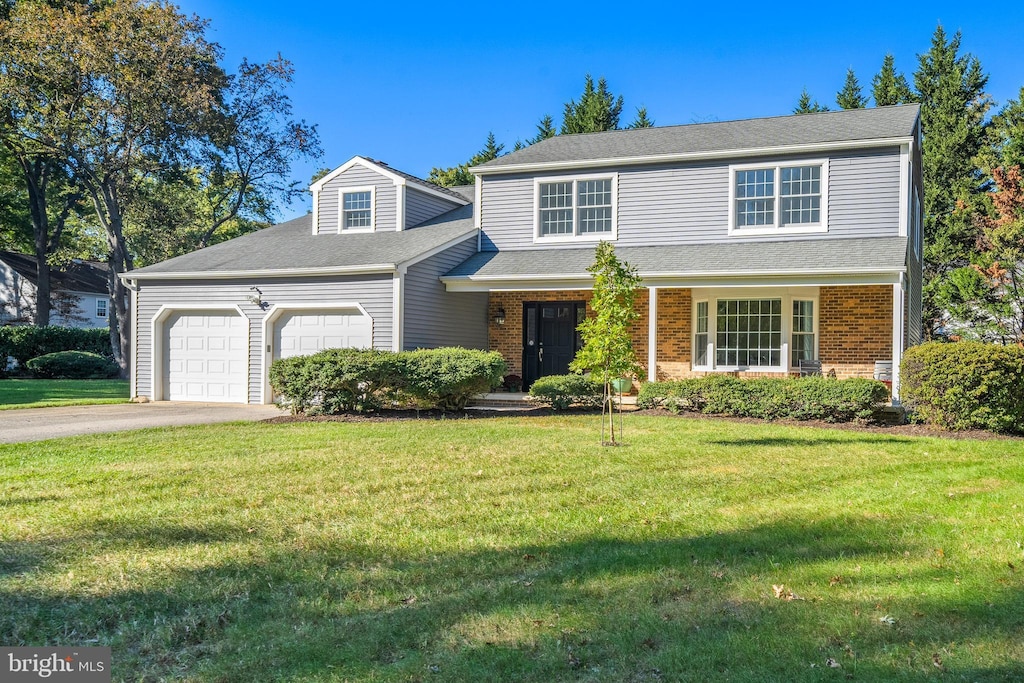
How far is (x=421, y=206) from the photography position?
20.6 m

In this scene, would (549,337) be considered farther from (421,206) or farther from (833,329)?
(833,329)

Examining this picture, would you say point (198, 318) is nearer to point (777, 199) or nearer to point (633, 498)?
point (777, 199)

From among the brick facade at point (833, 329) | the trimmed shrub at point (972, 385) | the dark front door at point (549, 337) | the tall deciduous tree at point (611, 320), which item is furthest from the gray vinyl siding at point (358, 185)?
the trimmed shrub at point (972, 385)

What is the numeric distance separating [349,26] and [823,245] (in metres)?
12.4

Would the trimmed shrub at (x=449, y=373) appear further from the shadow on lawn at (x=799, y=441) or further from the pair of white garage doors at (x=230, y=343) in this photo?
the shadow on lawn at (x=799, y=441)

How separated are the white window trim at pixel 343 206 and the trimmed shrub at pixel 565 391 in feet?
23.4

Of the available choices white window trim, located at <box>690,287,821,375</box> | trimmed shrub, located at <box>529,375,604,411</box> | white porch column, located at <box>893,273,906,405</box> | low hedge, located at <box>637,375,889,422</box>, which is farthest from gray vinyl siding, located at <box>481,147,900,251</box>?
trimmed shrub, located at <box>529,375,604,411</box>

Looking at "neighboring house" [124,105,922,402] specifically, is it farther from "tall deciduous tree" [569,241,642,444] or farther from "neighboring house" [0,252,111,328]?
"neighboring house" [0,252,111,328]

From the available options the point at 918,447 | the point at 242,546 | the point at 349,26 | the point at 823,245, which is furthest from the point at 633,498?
the point at 349,26

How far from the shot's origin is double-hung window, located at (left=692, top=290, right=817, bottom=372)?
55.4ft

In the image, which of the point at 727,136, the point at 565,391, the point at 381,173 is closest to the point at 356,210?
the point at 381,173

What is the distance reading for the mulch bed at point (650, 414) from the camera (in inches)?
480

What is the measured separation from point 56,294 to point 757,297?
121 ft

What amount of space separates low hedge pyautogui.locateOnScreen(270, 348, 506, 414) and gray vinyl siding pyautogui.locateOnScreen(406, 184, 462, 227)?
6.20 metres
